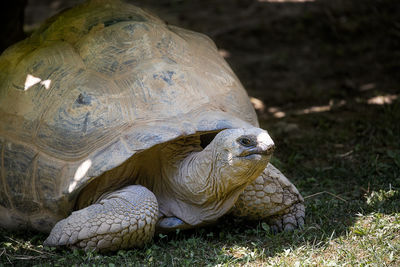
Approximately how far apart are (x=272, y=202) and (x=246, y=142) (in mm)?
750

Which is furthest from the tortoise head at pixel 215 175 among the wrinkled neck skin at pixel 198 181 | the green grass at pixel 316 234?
the green grass at pixel 316 234

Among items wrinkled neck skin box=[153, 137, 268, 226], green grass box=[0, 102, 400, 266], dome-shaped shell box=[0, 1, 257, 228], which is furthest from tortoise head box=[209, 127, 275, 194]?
green grass box=[0, 102, 400, 266]

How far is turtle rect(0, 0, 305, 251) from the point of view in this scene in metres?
3.42

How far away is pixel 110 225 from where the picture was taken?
336 centimetres

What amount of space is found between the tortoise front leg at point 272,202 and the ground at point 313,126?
0.10 metres

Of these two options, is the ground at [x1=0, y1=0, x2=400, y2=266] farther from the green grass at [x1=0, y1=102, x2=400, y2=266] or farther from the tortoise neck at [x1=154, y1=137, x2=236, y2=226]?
the tortoise neck at [x1=154, y1=137, x2=236, y2=226]

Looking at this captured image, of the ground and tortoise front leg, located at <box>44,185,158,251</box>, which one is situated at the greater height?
tortoise front leg, located at <box>44,185,158,251</box>

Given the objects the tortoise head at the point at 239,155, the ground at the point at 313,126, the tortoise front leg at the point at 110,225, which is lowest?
the ground at the point at 313,126

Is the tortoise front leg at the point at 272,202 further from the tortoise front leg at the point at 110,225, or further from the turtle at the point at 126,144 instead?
the tortoise front leg at the point at 110,225

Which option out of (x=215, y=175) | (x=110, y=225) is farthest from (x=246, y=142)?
(x=110, y=225)

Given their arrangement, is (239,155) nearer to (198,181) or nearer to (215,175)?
(215,175)

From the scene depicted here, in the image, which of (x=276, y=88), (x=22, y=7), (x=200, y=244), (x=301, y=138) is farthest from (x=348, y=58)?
(x=200, y=244)

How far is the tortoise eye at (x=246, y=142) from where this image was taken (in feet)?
10.6

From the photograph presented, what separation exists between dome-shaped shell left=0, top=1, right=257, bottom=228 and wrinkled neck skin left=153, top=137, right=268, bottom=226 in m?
0.24
